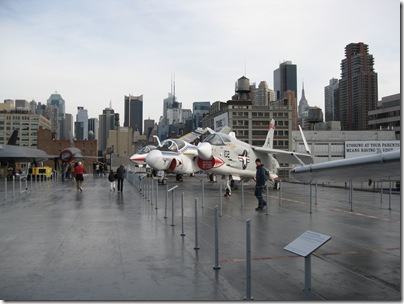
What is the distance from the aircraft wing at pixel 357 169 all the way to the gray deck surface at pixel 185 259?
1.70 m

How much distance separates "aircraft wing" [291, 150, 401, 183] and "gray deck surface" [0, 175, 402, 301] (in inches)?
67.1

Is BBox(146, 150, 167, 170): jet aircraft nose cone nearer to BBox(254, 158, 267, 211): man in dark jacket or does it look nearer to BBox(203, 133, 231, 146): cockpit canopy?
BBox(203, 133, 231, 146): cockpit canopy

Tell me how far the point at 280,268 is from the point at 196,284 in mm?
1800

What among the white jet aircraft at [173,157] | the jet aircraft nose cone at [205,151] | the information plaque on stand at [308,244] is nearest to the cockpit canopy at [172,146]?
the white jet aircraft at [173,157]

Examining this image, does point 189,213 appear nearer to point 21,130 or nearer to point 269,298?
point 269,298

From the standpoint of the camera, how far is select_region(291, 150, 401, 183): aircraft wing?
5.46m

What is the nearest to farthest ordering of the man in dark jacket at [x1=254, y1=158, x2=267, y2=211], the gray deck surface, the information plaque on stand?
1. the information plaque on stand
2. the gray deck surface
3. the man in dark jacket at [x1=254, y1=158, x2=267, y2=211]

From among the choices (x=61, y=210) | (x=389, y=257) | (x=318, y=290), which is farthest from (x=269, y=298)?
(x=61, y=210)

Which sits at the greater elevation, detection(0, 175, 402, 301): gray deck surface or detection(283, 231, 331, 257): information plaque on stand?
detection(283, 231, 331, 257): information plaque on stand

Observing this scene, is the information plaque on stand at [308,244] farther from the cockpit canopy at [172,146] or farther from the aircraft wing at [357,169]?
the cockpit canopy at [172,146]

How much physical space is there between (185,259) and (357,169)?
3.69m

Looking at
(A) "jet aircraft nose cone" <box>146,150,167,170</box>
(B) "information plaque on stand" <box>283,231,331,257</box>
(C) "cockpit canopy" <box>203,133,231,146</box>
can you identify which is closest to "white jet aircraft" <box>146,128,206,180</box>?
(A) "jet aircraft nose cone" <box>146,150,167,170</box>

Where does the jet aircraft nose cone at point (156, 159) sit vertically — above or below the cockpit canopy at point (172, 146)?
below

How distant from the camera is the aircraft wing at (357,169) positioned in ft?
17.9
